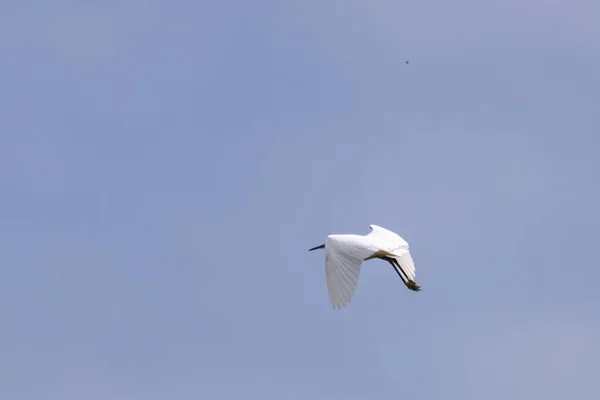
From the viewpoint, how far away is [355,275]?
47.4 m

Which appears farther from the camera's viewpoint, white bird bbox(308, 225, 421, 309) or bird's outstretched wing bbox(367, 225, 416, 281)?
bird's outstretched wing bbox(367, 225, 416, 281)

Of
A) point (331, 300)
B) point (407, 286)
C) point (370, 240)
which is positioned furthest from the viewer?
point (407, 286)

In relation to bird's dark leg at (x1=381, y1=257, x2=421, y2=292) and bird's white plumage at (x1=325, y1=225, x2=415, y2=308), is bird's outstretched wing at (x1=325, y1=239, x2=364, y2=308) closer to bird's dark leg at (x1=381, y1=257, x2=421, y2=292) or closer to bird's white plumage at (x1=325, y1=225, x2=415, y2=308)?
bird's white plumage at (x1=325, y1=225, x2=415, y2=308)

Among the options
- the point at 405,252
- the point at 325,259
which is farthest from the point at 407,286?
the point at 325,259

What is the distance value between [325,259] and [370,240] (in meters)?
2.69

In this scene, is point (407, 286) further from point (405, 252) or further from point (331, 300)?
point (331, 300)

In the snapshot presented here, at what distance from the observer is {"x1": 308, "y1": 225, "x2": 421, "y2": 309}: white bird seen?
154 ft

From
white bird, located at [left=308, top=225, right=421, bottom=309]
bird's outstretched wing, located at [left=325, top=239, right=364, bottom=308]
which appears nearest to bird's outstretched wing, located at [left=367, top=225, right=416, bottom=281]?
white bird, located at [left=308, top=225, right=421, bottom=309]

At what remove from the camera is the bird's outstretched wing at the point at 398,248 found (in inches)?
2053

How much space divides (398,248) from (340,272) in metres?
5.87

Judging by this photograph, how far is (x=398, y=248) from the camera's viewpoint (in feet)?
174

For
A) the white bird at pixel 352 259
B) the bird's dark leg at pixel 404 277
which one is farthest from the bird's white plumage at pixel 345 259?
the bird's dark leg at pixel 404 277

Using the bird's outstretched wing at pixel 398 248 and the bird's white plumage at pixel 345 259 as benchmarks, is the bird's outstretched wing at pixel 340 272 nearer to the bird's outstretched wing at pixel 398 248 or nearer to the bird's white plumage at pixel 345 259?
the bird's white plumage at pixel 345 259

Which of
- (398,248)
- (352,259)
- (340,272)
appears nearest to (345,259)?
(352,259)
